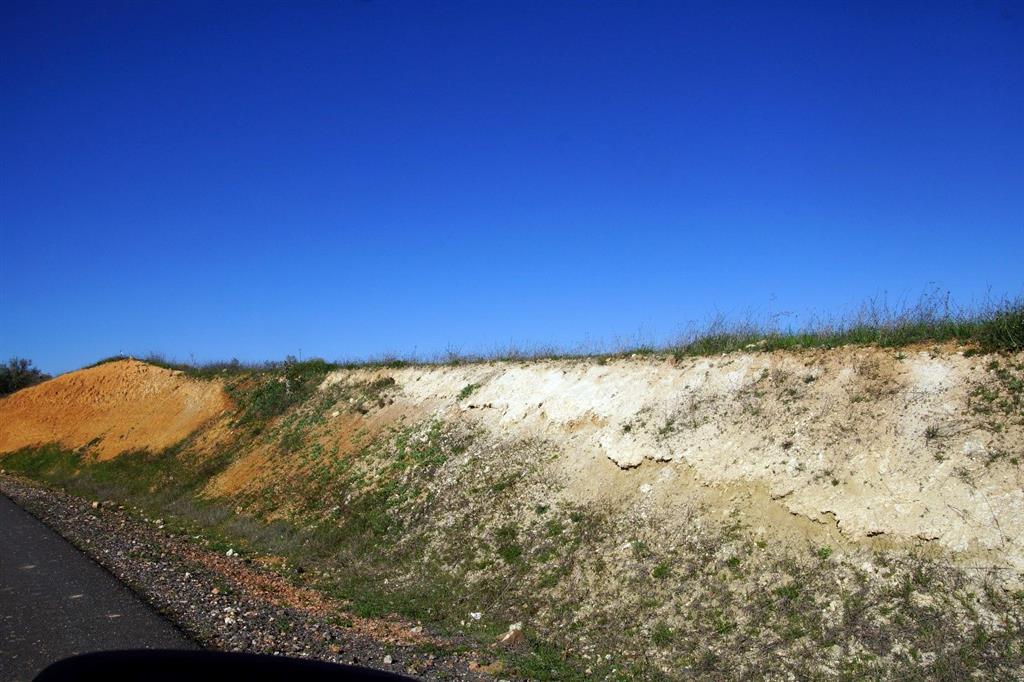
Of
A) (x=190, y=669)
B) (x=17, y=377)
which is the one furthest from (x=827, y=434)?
(x=17, y=377)

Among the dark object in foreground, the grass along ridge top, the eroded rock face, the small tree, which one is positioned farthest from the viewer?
the small tree

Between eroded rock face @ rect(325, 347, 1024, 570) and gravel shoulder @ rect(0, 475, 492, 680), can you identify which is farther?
gravel shoulder @ rect(0, 475, 492, 680)

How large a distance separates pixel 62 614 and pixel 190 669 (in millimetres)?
7592

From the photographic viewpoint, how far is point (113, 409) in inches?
1344

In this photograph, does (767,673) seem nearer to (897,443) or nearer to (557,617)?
(557,617)

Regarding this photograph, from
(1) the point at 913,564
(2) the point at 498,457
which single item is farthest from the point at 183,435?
(1) the point at 913,564

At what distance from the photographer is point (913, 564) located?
25.5 feet

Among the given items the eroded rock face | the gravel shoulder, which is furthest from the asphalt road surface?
the eroded rock face

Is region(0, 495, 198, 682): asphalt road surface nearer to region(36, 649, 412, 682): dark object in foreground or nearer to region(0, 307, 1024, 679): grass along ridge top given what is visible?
region(0, 307, 1024, 679): grass along ridge top

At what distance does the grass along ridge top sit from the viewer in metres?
7.54

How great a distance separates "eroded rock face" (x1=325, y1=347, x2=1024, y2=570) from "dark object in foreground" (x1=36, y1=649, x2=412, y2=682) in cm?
710

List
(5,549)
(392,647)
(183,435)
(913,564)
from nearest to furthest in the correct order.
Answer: (913,564) < (392,647) < (5,549) < (183,435)

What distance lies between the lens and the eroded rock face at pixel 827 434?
819 centimetres

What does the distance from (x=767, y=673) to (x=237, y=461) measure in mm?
18587
